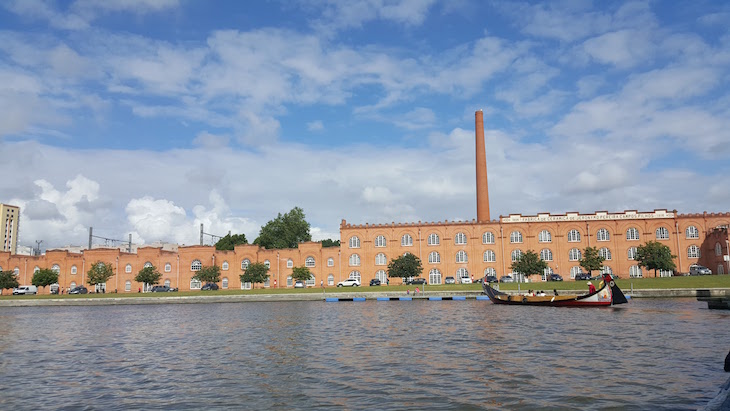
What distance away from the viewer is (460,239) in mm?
87000

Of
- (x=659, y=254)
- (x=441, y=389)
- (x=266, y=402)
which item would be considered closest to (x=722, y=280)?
(x=659, y=254)

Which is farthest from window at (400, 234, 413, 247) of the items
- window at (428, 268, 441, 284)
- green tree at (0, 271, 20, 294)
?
green tree at (0, 271, 20, 294)

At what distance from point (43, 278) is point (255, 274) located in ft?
114

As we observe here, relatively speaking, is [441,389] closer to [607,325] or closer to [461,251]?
[607,325]

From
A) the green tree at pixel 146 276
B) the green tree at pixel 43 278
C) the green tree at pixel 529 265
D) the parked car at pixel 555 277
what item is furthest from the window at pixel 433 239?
the green tree at pixel 43 278

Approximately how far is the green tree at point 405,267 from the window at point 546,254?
61.9 feet

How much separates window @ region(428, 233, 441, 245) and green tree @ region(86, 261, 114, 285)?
5086 centimetres

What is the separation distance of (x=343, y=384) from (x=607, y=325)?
65.1 ft

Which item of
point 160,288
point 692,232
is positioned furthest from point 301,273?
point 692,232

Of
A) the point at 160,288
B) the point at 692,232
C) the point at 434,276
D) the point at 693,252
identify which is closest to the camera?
the point at 693,252

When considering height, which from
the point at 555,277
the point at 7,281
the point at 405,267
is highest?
the point at 405,267

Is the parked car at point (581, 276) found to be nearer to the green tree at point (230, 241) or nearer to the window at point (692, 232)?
the window at point (692, 232)

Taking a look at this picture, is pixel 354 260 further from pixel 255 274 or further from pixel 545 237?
pixel 545 237

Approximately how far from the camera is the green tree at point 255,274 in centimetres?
8375
